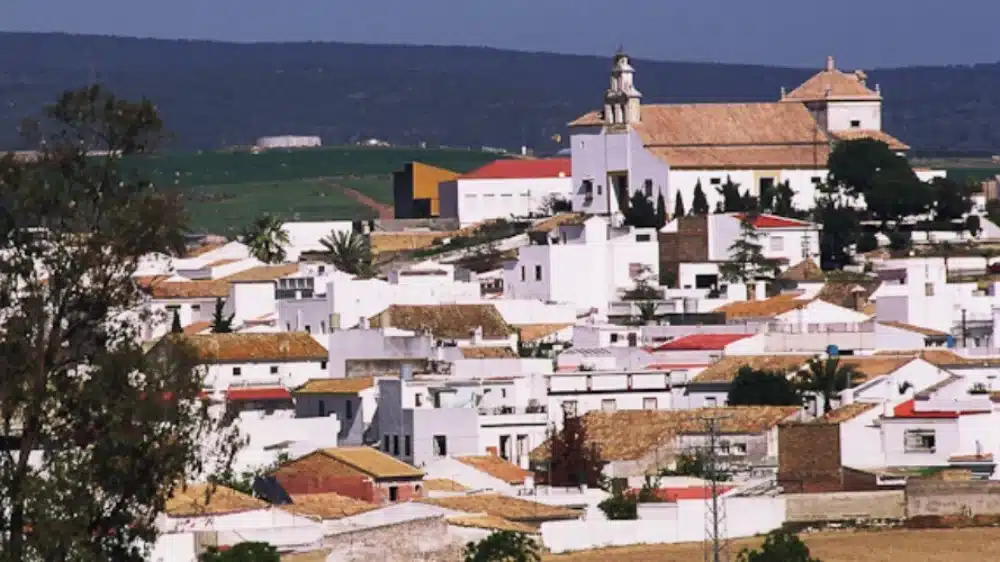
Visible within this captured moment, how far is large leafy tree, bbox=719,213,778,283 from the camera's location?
282ft

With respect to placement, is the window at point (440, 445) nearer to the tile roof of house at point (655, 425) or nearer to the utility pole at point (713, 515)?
the tile roof of house at point (655, 425)

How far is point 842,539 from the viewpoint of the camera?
49.8m

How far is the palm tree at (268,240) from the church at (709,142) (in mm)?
9670

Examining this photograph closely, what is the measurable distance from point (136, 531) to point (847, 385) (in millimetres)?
37684

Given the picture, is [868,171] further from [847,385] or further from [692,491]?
[692,491]

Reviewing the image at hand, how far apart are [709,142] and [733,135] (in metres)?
1.66

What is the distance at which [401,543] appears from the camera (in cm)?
4528

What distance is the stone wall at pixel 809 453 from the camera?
54781 millimetres

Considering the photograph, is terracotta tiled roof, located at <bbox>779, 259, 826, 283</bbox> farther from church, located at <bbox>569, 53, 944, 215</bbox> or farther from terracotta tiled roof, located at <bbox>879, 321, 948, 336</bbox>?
church, located at <bbox>569, 53, 944, 215</bbox>

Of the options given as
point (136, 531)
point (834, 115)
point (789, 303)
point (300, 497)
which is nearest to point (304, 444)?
point (300, 497)

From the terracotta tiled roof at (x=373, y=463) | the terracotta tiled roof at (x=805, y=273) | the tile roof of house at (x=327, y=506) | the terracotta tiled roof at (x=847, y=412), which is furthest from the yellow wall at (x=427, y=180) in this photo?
the tile roof of house at (x=327, y=506)

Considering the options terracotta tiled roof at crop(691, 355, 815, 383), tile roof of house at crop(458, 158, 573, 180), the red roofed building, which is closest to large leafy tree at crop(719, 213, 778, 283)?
terracotta tiled roof at crop(691, 355, 815, 383)

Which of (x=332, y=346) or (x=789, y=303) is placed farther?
(x=789, y=303)

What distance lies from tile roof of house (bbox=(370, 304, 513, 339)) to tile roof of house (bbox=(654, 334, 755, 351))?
4328 millimetres
